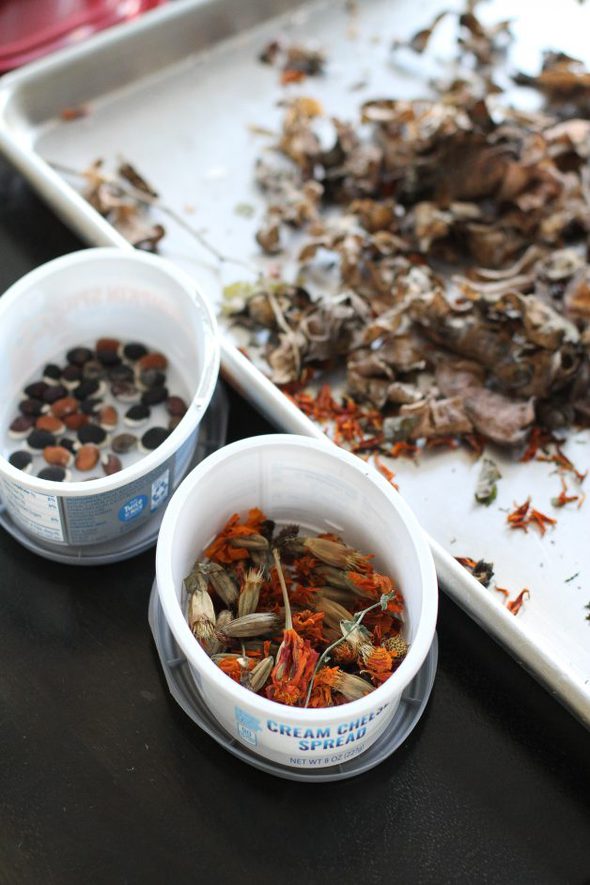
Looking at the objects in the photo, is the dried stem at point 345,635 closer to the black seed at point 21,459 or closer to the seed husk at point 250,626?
the seed husk at point 250,626

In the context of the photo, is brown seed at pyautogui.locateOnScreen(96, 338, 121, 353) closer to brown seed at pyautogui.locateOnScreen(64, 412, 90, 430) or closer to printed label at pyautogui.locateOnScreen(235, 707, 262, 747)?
brown seed at pyautogui.locateOnScreen(64, 412, 90, 430)

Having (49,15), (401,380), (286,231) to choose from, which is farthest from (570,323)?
(49,15)

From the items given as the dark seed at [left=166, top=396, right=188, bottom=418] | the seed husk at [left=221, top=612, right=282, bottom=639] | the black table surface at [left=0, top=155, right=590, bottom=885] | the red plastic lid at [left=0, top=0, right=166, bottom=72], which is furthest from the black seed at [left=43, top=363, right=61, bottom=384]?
the red plastic lid at [left=0, top=0, right=166, bottom=72]

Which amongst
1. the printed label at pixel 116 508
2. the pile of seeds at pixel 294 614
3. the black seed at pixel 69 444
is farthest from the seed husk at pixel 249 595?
the black seed at pixel 69 444

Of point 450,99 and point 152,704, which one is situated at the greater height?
point 450,99

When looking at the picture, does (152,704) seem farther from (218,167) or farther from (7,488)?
(218,167)

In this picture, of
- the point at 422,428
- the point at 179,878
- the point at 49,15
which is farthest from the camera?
the point at 49,15
